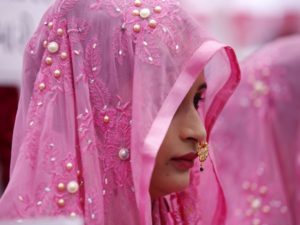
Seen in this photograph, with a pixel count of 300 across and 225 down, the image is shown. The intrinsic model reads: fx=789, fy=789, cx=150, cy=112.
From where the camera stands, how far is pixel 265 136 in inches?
86.9

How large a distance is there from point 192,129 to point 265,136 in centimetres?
96

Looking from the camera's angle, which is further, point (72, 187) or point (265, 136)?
point (265, 136)

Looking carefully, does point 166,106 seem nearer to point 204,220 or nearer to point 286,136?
point 204,220

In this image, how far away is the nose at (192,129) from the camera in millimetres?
1275

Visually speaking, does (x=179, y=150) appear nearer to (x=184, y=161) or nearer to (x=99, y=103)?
(x=184, y=161)

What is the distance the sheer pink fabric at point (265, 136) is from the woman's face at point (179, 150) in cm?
83

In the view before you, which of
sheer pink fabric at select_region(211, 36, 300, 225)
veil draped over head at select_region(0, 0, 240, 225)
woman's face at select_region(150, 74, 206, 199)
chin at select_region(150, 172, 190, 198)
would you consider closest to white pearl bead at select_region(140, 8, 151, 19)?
veil draped over head at select_region(0, 0, 240, 225)

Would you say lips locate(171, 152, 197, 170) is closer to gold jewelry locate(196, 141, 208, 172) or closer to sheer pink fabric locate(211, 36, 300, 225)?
gold jewelry locate(196, 141, 208, 172)

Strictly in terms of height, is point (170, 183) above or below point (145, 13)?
below

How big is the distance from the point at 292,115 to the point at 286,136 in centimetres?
7

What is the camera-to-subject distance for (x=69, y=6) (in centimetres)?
129

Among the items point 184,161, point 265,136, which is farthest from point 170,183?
point 265,136

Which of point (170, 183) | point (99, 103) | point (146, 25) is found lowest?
point (170, 183)

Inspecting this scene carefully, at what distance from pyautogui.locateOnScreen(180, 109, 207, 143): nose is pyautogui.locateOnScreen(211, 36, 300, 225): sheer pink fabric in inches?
33.1
